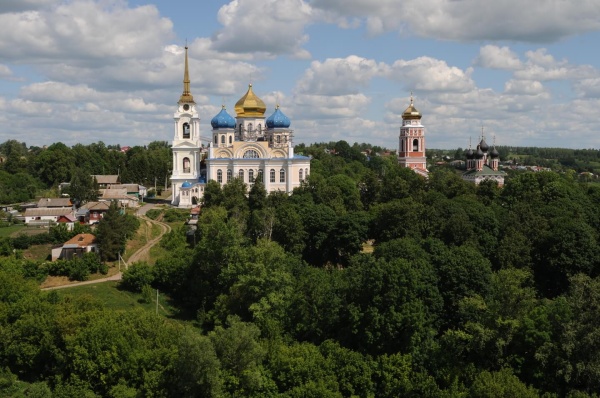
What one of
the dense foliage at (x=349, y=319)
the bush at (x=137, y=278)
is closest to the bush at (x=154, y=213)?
the dense foliage at (x=349, y=319)

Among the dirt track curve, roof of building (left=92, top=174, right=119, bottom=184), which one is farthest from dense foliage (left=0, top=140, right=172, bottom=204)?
the dirt track curve

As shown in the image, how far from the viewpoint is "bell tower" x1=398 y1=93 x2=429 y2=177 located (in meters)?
72.9

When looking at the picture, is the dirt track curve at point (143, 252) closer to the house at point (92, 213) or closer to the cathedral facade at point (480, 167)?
the house at point (92, 213)

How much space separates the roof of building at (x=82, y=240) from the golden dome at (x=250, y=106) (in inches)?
925

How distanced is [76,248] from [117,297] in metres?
6.20

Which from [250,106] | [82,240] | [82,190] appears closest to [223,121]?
[250,106]

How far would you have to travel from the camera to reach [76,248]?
135 ft

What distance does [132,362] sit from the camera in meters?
26.2

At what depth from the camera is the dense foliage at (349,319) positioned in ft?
81.4

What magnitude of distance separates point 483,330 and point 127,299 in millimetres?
18913

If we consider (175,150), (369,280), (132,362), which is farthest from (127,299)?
(175,150)

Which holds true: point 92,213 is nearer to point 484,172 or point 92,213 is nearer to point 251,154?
point 251,154

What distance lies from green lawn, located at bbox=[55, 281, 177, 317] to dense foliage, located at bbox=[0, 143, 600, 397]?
710mm

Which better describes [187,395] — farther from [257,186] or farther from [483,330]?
[257,186]
